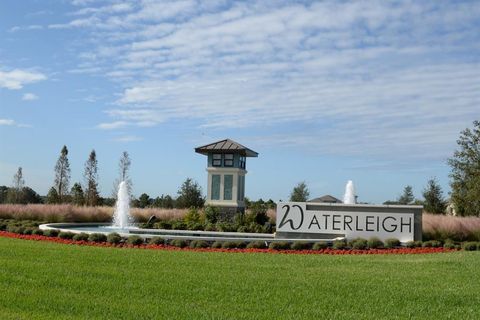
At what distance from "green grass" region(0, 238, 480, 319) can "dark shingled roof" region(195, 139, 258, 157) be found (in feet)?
37.8

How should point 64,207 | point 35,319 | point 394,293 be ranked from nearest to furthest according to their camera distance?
point 35,319, point 394,293, point 64,207

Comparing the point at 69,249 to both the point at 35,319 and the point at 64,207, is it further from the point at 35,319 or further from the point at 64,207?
the point at 64,207

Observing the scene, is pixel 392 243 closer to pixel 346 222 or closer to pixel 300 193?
pixel 346 222

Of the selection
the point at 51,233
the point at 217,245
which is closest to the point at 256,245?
the point at 217,245

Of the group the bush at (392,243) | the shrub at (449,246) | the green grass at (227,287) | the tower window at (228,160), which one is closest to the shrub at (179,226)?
the tower window at (228,160)

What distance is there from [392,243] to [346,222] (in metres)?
1.82

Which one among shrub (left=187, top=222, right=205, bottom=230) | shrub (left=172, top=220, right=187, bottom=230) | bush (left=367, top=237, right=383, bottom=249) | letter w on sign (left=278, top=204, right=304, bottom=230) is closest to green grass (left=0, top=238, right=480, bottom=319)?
bush (left=367, top=237, right=383, bottom=249)

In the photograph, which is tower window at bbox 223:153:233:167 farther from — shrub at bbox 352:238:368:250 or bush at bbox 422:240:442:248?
bush at bbox 422:240:442:248

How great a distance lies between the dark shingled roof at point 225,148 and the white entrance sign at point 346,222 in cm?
531

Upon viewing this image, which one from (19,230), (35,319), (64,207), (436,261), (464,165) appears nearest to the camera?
(35,319)

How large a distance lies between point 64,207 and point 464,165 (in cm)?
2034

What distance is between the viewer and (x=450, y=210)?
37375 millimetres

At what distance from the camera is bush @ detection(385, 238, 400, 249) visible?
660 inches

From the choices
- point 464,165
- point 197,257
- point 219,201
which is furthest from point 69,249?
point 464,165
